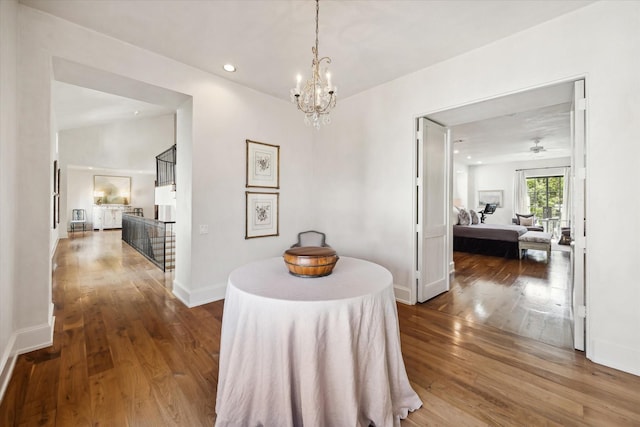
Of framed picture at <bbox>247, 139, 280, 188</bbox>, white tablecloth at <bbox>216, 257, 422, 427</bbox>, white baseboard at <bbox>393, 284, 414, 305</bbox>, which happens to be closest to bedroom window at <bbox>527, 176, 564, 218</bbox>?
white baseboard at <bbox>393, 284, 414, 305</bbox>

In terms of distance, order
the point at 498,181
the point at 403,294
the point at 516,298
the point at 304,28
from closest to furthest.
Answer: the point at 304,28 < the point at 403,294 < the point at 516,298 < the point at 498,181

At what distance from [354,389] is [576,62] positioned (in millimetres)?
2954

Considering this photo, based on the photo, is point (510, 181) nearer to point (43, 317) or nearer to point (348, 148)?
point (348, 148)

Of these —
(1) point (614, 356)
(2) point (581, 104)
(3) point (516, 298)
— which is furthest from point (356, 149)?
(1) point (614, 356)

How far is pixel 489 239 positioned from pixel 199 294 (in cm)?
625

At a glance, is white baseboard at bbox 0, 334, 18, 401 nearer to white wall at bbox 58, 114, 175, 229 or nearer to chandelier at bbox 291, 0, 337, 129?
chandelier at bbox 291, 0, 337, 129

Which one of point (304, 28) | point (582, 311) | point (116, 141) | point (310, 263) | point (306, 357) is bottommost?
point (582, 311)

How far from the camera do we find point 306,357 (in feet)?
3.84

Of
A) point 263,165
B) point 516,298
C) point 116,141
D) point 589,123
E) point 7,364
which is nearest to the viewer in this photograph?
point 7,364

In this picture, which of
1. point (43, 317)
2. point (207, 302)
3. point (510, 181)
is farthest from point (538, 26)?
point (510, 181)

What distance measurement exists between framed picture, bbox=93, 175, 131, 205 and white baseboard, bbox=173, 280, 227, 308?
11.4 meters

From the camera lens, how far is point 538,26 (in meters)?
2.27

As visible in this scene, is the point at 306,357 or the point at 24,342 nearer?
the point at 306,357

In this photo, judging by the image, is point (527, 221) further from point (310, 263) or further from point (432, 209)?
point (310, 263)
